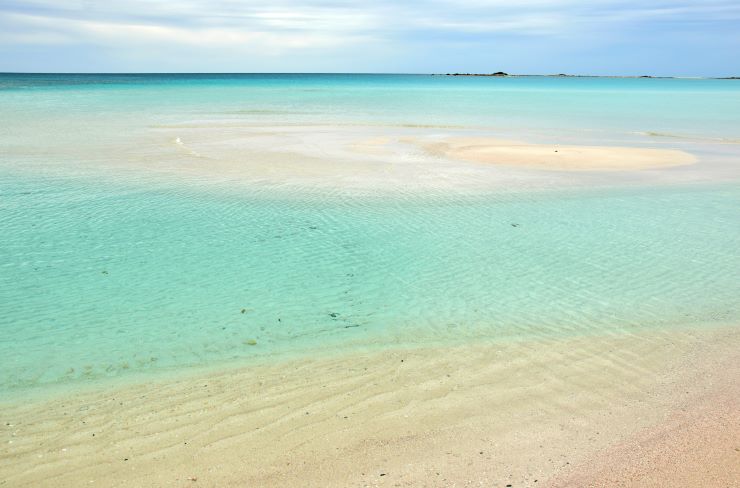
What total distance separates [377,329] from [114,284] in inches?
132

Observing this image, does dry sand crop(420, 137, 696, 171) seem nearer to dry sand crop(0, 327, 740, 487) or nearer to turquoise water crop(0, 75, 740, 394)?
turquoise water crop(0, 75, 740, 394)

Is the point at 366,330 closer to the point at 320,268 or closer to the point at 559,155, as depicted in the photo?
the point at 320,268

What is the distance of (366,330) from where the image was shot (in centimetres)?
641

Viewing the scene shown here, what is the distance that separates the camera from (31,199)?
1195cm

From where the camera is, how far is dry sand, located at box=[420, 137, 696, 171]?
55.6ft

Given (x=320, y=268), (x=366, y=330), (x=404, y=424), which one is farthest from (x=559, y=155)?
(x=404, y=424)

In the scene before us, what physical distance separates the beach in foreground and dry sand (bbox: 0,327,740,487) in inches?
0.8

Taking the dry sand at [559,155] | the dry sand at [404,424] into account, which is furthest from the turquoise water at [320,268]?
the dry sand at [559,155]

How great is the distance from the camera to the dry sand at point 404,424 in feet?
13.3

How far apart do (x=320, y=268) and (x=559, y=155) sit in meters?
12.3

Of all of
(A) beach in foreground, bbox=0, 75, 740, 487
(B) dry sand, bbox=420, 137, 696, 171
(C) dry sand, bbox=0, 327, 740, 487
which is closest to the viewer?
(C) dry sand, bbox=0, 327, 740, 487

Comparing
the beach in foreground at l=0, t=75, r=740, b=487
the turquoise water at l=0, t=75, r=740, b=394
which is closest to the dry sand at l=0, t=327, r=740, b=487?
the beach in foreground at l=0, t=75, r=740, b=487

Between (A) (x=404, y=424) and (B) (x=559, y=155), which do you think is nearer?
(A) (x=404, y=424)

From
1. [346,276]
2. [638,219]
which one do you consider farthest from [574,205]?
[346,276]
